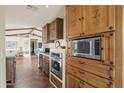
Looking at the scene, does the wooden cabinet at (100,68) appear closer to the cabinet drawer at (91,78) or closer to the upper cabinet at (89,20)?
the cabinet drawer at (91,78)

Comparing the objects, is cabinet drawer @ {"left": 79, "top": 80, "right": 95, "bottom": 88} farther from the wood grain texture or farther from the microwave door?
the wood grain texture

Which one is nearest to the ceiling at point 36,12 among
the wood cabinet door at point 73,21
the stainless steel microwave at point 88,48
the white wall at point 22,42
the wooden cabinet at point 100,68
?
the wood cabinet door at point 73,21

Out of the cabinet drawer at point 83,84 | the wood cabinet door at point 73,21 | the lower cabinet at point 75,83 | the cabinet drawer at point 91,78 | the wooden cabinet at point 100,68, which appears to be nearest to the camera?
the wooden cabinet at point 100,68

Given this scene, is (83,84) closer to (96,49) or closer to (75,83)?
(75,83)

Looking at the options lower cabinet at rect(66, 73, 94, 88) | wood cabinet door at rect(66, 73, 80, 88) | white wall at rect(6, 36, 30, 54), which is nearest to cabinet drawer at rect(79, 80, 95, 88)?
lower cabinet at rect(66, 73, 94, 88)

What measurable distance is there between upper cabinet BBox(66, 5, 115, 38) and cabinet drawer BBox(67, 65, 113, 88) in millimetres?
573

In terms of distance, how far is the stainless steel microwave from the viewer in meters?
1.94

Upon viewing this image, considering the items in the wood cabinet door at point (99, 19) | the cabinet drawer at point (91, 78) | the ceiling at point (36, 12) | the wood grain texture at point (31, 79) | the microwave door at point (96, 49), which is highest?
the ceiling at point (36, 12)

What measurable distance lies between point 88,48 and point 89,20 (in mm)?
393

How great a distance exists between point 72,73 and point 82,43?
0.64 meters

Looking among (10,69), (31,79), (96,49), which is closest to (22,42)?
(31,79)

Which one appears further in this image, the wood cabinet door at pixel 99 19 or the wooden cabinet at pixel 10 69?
the wooden cabinet at pixel 10 69

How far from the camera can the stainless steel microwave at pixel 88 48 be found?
6.35 ft
